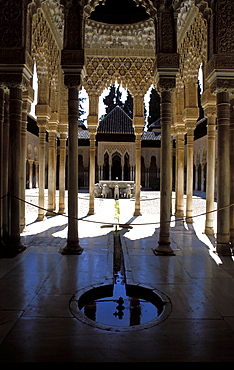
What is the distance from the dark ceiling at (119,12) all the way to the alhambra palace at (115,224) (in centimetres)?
3

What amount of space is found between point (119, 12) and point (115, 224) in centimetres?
700

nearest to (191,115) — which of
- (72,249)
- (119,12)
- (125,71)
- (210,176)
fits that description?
(210,176)

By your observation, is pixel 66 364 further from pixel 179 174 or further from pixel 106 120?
pixel 106 120

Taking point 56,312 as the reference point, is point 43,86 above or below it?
above

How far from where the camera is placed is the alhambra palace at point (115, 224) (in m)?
2.52

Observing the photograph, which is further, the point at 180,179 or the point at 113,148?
the point at 113,148

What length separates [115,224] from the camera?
21.6 ft

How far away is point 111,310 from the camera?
309cm

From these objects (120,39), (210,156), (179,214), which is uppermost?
(120,39)

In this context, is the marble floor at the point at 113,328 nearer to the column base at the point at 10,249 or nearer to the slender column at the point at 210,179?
the column base at the point at 10,249

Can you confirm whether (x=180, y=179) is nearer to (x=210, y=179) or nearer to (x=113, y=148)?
(x=210, y=179)

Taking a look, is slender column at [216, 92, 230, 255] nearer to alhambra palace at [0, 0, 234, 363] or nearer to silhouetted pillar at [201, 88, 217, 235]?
alhambra palace at [0, 0, 234, 363]

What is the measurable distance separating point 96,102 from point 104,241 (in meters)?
6.72

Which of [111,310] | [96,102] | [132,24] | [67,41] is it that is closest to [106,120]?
[96,102]
